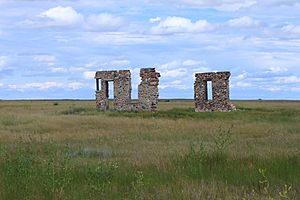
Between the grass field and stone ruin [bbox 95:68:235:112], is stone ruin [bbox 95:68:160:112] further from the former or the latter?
the grass field

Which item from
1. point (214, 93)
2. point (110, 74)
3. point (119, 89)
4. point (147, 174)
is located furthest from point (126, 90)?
point (147, 174)

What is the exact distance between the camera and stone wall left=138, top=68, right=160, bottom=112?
3244 centimetres

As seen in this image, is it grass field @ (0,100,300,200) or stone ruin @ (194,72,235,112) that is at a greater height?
stone ruin @ (194,72,235,112)

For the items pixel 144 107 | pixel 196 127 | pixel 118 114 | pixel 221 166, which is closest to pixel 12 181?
pixel 221 166

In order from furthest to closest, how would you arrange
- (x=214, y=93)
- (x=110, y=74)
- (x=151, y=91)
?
(x=110, y=74) < (x=214, y=93) < (x=151, y=91)

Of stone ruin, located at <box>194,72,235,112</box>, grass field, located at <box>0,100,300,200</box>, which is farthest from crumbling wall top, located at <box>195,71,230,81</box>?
grass field, located at <box>0,100,300,200</box>

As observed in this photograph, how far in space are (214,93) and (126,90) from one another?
19.5 ft

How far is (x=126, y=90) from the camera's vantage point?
33.8 m

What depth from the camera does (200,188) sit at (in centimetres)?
727

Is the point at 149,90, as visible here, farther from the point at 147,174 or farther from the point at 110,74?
the point at 147,174

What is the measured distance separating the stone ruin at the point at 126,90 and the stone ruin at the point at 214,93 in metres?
3.14

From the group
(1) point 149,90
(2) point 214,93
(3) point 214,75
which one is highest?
(3) point 214,75

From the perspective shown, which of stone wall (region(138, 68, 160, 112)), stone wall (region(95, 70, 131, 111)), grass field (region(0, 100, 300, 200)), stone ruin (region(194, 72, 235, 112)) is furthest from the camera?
stone wall (region(95, 70, 131, 111))

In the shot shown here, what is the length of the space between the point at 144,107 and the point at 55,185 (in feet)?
82.2
